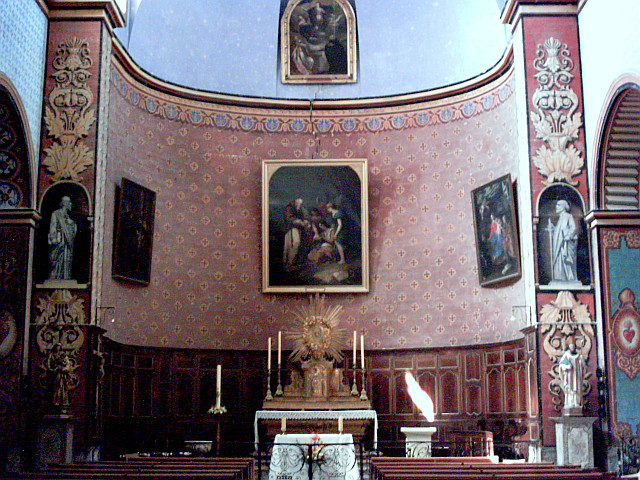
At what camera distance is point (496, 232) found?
1986cm

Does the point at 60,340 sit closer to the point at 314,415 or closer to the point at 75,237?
the point at 75,237

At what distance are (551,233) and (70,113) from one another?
9697 millimetres

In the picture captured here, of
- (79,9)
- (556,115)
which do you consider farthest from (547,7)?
(79,9)

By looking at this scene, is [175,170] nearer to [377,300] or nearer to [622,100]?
[377,300]

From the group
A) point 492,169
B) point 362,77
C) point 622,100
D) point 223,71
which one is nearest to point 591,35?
point 622,100

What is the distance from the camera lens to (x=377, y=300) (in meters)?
22.1

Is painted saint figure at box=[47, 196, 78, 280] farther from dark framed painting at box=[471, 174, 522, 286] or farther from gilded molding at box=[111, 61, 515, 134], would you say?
dark framed painting at box=[471, 174, 522, 286]

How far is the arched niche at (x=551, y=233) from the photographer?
16.9m

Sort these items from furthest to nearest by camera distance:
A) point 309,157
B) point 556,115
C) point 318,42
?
point 318,42, point 309,157, point 556,115

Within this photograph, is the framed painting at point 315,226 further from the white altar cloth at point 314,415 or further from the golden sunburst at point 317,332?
the white altar cloth at point 314,415

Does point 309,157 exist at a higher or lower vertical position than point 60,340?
higher

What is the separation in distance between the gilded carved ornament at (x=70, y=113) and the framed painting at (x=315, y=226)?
575 centimetres

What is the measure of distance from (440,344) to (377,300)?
1.92 m

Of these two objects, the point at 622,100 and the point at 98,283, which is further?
the point at 98,283
